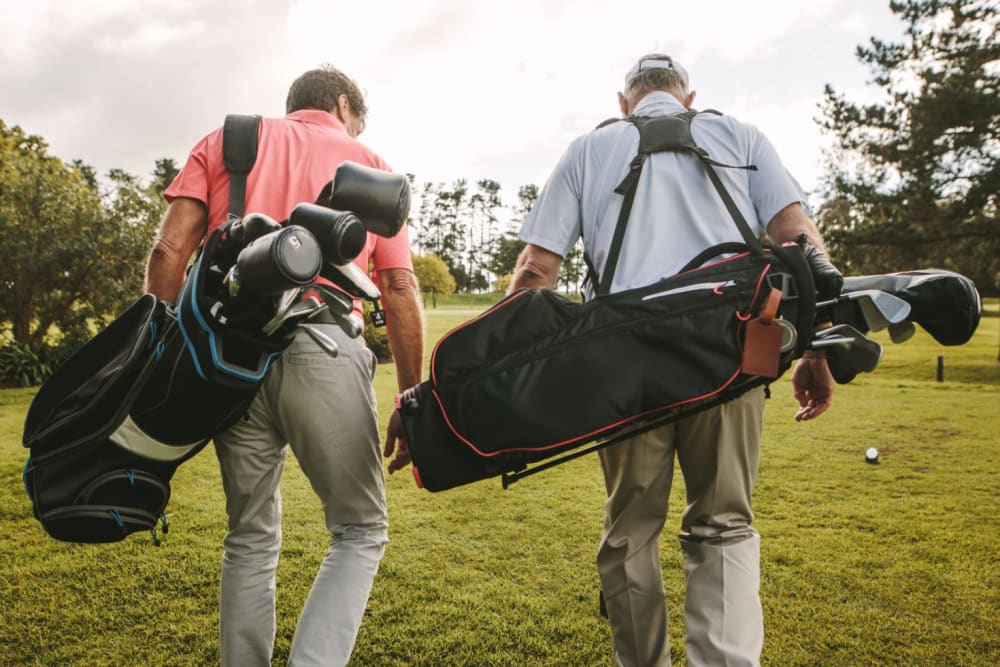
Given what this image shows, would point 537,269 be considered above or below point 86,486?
above

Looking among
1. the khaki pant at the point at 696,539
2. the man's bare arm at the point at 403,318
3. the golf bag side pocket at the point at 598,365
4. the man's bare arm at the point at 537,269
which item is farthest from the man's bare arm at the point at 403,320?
the khaki pant at the point at 696,539

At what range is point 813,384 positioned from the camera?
2.27 metres

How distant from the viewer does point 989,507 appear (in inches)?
194

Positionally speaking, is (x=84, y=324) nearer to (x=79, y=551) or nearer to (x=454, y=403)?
(x=79, y=551)

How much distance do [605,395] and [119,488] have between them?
1.45 m

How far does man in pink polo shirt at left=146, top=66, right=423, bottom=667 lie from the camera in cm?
212

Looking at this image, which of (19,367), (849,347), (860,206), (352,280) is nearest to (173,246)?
(352,280)

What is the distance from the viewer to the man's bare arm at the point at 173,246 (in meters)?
2.23

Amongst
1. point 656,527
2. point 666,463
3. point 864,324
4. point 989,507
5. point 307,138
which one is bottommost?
point 989,507

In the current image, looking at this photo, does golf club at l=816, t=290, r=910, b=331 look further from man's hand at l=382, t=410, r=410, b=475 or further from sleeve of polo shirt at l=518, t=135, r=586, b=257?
man's hand at l=382, t=410, r=410, b=475

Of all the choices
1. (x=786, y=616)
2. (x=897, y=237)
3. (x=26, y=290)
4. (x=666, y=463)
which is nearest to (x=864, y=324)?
(x=666, y=463)

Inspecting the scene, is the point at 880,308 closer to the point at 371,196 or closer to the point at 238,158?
the point at 371,196

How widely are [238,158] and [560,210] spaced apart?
3.68ft

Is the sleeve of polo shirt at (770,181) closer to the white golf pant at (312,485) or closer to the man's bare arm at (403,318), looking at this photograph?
the man's bare arm at (403,318)
